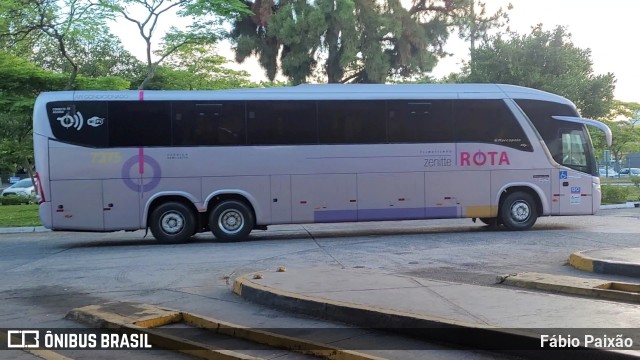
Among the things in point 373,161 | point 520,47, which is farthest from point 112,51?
point 373,161

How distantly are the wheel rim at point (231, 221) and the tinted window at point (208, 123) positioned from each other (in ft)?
5.49

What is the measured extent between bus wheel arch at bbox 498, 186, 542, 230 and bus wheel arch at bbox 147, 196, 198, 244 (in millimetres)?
7770

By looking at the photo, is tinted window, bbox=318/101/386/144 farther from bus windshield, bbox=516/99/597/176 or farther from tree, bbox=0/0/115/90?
tree, bbox=0/0/115/90

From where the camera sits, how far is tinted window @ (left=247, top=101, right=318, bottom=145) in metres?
14.9

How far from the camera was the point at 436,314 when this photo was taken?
20.3ft

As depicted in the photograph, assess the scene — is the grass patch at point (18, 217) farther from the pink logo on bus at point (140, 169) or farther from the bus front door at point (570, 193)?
the bus front door at point (570, 193)

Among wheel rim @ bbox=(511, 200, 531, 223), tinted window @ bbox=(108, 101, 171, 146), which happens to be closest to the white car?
tinted window @ bbox=(108, 101, 171, 146)

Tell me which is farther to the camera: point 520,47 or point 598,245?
point 520,47

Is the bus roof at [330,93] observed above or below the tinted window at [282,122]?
above

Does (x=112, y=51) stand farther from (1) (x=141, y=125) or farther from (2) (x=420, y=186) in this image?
(2) (x=420, y=186)

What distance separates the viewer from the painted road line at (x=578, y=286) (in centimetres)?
714

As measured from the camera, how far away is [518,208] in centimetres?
1591

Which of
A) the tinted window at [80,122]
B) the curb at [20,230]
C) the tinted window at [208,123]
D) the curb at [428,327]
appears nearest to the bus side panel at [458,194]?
the tinted window at [208,123]

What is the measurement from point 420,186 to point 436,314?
9508 mm
